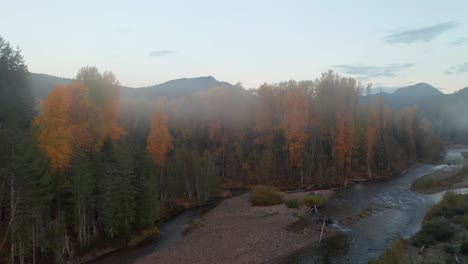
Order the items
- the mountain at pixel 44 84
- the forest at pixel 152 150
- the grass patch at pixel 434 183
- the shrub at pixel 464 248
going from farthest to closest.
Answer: the mountain at pixel 44 84 < the grass patch at pixel 434 183 < the forest at pixel 152 150 < the shrub at pixel 464 248

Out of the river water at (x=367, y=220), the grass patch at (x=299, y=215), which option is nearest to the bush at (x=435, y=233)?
the river water at (x=367, y=220)

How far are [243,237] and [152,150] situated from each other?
19.9 m

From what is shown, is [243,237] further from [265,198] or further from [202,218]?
[265,198]

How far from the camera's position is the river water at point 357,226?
25188 millimetres

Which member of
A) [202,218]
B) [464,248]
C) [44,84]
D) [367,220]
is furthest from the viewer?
[44,84]

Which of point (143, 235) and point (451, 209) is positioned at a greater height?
point (451, 209)

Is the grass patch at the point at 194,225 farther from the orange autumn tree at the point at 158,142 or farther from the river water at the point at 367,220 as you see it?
the river water at the point at 367,220

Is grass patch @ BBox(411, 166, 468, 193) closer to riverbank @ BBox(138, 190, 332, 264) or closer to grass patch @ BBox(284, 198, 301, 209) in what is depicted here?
grass patch @ BBox(284, 198, 301, 209)

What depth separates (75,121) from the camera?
31312mm

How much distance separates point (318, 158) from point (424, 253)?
36620 mm

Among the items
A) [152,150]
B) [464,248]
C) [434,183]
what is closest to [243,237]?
[464,248]

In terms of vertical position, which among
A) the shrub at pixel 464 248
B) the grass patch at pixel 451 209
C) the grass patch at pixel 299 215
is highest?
the shrub at pixel 464 248

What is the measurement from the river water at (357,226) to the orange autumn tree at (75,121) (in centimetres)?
926

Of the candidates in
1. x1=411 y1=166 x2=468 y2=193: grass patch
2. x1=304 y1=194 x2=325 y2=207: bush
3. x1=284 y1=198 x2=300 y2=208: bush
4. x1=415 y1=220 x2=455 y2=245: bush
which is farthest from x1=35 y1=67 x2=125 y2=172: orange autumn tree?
x1=411 y1=166 x2=468 y2=193: grass patch
